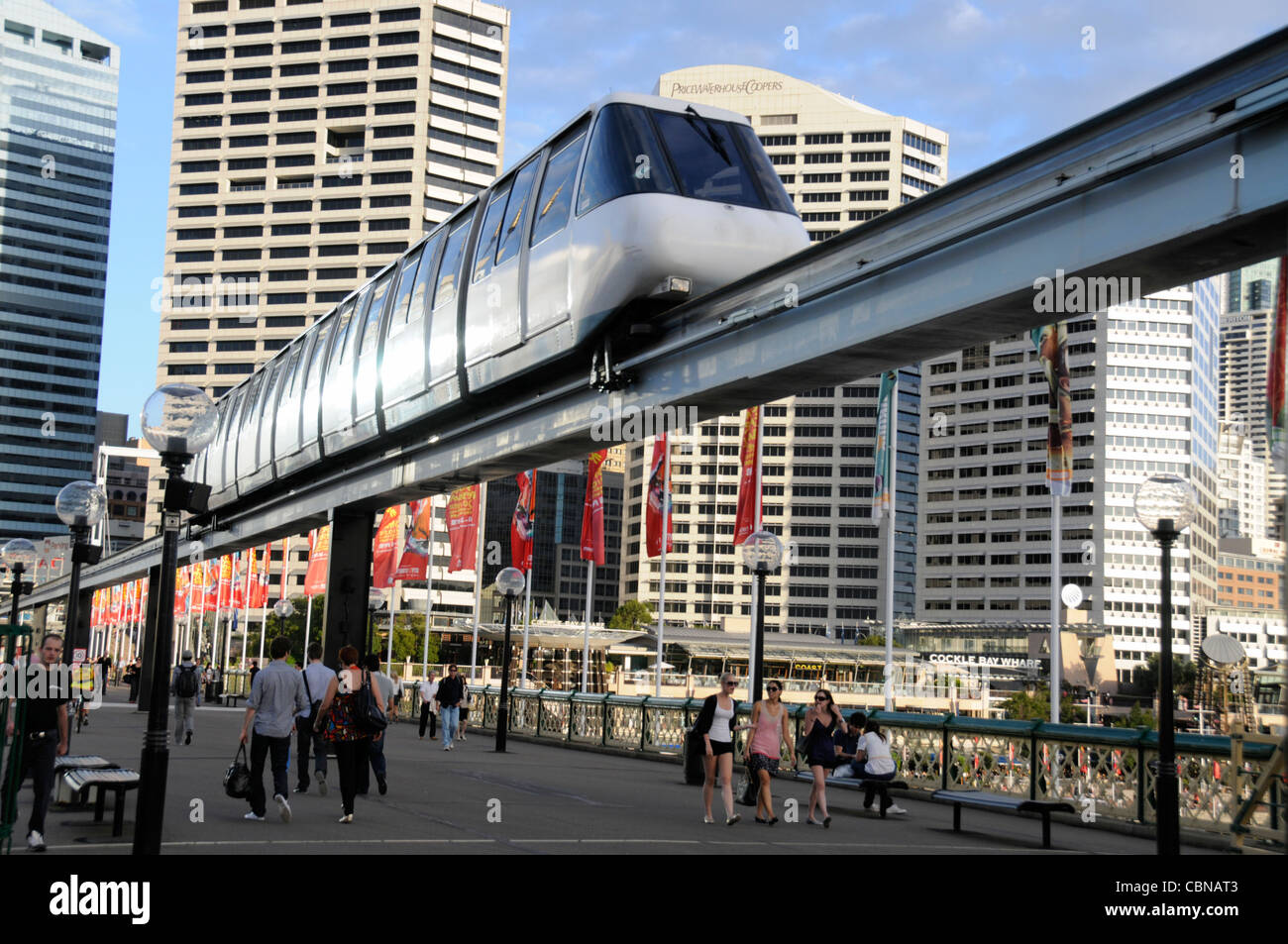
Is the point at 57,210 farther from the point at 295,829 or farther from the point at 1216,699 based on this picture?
the point at 295,829

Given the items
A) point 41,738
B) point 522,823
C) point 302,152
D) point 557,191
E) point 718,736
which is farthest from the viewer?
point 302,152

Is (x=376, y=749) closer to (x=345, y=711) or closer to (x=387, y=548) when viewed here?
(x=345, y=711)

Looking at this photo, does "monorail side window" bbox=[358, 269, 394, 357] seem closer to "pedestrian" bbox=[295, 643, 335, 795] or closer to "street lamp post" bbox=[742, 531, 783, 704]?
"pedestrian" bbox=[295, 643, 335, 795]

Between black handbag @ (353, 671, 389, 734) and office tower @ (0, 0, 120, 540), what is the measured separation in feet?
511

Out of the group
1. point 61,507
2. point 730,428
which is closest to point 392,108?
Answer: point 730,428

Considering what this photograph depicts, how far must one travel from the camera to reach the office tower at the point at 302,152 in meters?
135

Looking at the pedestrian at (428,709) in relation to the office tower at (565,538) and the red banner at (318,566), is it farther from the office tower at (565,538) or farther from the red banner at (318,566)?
the office tower at (565,538)

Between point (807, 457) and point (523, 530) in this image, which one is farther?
point (807, 457)

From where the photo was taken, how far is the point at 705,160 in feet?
46.1

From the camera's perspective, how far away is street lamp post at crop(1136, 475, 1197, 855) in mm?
12367

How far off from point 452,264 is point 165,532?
7.08 meters

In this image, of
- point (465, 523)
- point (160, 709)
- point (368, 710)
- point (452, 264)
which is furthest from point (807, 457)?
point (160, 709)
